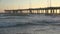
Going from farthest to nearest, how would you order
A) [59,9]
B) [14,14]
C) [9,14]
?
[59,9], [14,14], [9,14]

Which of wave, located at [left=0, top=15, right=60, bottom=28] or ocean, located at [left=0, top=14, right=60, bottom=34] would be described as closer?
ocean, located at [left=0, top=14, right=60, bottom=34]

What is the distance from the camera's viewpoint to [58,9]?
75250mm

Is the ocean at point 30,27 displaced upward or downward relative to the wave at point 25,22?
upward

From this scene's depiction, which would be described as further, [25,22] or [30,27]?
[25,22]

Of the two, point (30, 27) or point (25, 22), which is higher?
point (30, 27)

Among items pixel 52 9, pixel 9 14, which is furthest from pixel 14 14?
pixel 52 9

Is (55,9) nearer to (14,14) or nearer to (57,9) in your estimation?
(57,9)

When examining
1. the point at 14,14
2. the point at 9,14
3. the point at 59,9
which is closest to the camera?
the point at 9,14

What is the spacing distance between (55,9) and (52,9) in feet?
7.00

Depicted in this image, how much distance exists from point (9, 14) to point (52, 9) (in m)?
24.2

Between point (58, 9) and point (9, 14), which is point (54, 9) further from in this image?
point (9, 14)

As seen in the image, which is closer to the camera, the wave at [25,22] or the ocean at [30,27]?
the ocean at [30,27]

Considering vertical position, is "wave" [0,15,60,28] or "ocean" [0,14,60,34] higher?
"ocean" [0,14,60,34]

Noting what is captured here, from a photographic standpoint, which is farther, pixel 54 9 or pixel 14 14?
pixel 54 9
